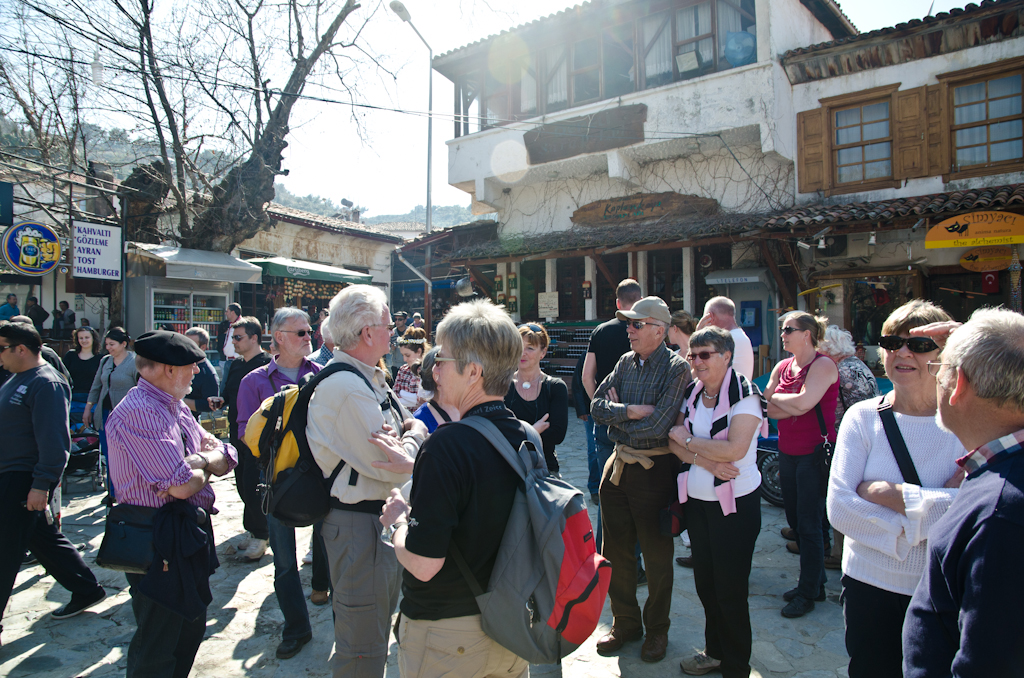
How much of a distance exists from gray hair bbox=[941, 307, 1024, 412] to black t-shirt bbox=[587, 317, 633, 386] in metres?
Answer: 3.19

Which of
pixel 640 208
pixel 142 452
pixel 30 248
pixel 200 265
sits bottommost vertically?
pixel 142 452

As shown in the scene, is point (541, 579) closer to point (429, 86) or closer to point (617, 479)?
point (617, 479)

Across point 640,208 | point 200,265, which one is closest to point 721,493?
point 640,208

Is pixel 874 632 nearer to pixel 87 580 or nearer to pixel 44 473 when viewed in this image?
pixel 44 473

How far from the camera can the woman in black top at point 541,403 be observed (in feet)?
12.5

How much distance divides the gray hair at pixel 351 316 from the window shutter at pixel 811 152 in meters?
11.1

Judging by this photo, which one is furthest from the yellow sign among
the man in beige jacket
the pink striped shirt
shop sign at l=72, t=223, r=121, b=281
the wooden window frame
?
shop sign at l=72, t=223, r=121, b=281

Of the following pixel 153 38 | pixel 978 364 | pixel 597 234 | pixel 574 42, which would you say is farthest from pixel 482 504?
pixel 153 38

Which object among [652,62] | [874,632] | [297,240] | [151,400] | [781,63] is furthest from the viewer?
[297,240]

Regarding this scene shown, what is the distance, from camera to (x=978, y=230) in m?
8.20

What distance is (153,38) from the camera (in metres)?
12.8

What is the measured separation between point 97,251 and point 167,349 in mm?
11027

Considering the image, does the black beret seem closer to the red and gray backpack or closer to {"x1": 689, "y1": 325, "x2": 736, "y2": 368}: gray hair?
the red and gray backpack

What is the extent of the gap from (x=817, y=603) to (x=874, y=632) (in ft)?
6.48
